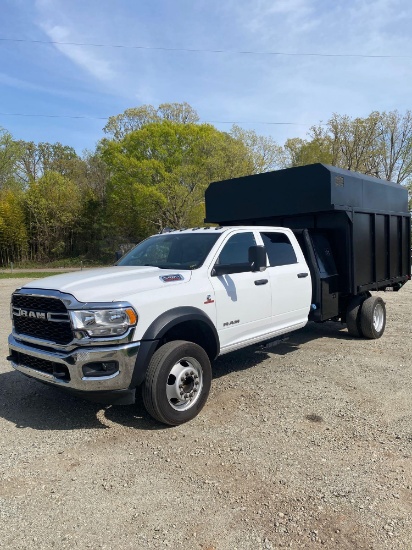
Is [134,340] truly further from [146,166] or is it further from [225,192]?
[146,166]

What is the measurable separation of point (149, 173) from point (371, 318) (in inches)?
1131

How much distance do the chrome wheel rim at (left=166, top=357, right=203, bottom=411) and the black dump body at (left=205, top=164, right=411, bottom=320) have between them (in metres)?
2.84

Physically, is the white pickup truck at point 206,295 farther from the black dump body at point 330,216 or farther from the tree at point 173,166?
the tree at point 173,166

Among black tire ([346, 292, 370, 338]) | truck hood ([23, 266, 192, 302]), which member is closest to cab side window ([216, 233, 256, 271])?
truck hood ([23, 266, 192, 302])

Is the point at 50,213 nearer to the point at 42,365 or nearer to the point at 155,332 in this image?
the point at 42,365

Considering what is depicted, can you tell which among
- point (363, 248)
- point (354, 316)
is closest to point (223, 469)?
point (354, 316)

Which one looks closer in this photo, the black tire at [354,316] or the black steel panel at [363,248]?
the black steel panel at [363,248]

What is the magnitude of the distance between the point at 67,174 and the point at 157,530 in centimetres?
5305

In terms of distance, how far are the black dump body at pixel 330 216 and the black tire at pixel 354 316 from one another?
0.15m

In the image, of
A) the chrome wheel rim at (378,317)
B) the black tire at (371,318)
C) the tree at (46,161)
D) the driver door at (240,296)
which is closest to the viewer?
the driver door at (240,296)

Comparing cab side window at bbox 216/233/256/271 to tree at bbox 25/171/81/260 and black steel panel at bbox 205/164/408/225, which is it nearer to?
black steel panel at bbox 205/164/408/225

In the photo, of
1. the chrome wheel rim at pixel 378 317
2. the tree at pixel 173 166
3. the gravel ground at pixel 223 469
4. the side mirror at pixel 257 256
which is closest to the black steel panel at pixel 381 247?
the chrome wheel rim at pixel 378 317

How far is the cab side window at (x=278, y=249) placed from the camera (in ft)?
18.9

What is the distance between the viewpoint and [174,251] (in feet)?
17.3
